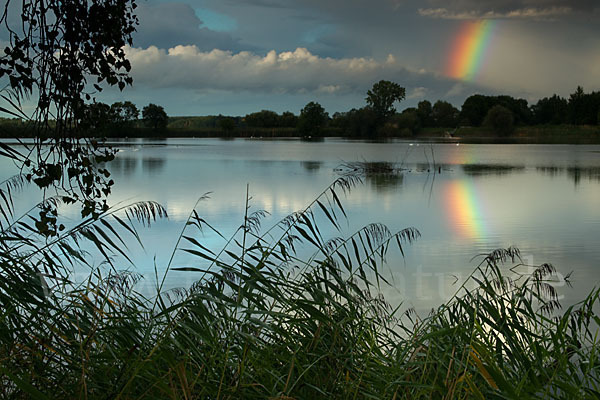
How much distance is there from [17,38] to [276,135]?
94.6m

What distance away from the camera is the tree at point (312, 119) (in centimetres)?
9394

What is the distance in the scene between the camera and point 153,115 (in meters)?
79.7

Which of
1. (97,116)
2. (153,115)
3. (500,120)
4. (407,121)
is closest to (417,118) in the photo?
(407,121)

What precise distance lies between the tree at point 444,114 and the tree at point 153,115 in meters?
39.0

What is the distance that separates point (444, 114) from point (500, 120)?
8.04 metres

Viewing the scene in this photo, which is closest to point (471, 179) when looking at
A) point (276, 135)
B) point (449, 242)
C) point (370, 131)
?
point (449, 242)

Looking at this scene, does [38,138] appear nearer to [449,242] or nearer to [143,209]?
[143,209]

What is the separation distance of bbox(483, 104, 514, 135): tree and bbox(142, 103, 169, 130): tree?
4572 centimetres

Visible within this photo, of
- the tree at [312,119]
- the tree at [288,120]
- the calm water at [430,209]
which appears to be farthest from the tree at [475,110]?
the calm water at [430,209]

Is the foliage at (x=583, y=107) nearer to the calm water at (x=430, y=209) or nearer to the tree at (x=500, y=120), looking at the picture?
the tree at (x=500, y=120)

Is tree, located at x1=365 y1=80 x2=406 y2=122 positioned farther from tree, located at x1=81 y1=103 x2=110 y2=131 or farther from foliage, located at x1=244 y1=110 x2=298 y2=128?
tree, located at x1=81 y1=103 x2=110 y2=131

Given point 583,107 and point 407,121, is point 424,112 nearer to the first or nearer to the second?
point 407,121

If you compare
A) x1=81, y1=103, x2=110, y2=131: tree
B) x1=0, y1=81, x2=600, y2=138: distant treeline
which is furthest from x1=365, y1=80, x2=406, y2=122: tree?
x1=81, y1=103, x2=110, y2=131: tree

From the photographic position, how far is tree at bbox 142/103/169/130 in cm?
7864
